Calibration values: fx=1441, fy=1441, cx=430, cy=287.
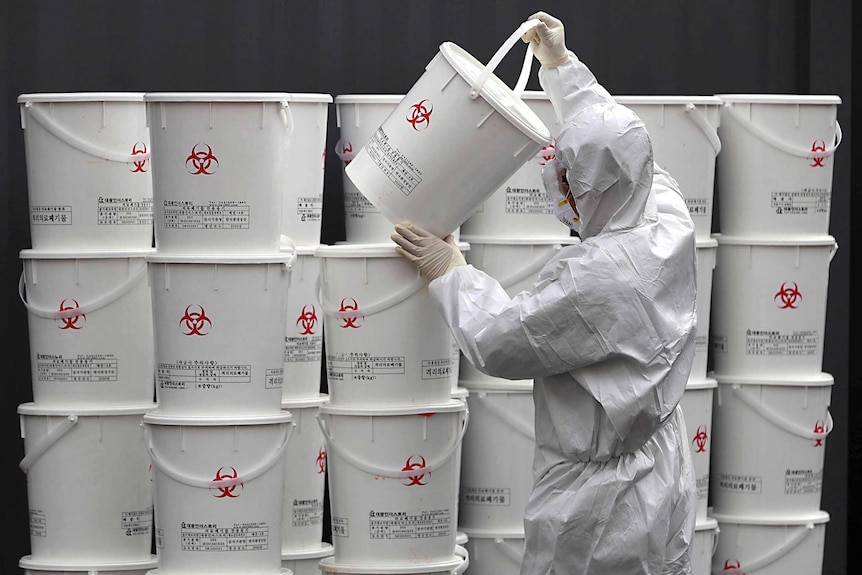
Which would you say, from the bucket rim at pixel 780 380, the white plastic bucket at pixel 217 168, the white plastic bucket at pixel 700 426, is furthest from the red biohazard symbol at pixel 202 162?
the bucket rim at pixel 780 380

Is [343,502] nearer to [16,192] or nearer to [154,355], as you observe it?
[154,355]

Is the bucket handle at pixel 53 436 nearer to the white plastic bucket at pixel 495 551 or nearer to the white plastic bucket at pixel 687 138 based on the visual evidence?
the white plastic bucket at pixel 495 551

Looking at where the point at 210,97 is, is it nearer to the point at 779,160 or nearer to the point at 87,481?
the point at 87,481

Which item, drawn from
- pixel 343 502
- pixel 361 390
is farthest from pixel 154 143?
pixel 343 502

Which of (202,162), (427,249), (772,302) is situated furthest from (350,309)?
(772,302)

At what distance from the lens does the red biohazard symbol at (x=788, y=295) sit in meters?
4.34

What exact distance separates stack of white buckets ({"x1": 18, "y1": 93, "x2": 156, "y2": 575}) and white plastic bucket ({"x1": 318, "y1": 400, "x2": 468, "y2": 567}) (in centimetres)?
59

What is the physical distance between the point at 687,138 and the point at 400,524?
143 cm

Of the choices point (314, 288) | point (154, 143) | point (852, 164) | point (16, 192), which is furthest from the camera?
point (852, 164)

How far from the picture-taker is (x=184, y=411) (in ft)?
11.5

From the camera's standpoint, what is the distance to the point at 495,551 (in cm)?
421

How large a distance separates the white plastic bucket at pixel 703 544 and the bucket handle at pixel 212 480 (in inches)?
55.5

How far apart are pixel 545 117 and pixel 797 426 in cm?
123

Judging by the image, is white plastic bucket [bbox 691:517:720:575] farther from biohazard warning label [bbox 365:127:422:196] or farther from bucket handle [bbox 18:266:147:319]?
bucket handle [bbox 18:266:147:319]
